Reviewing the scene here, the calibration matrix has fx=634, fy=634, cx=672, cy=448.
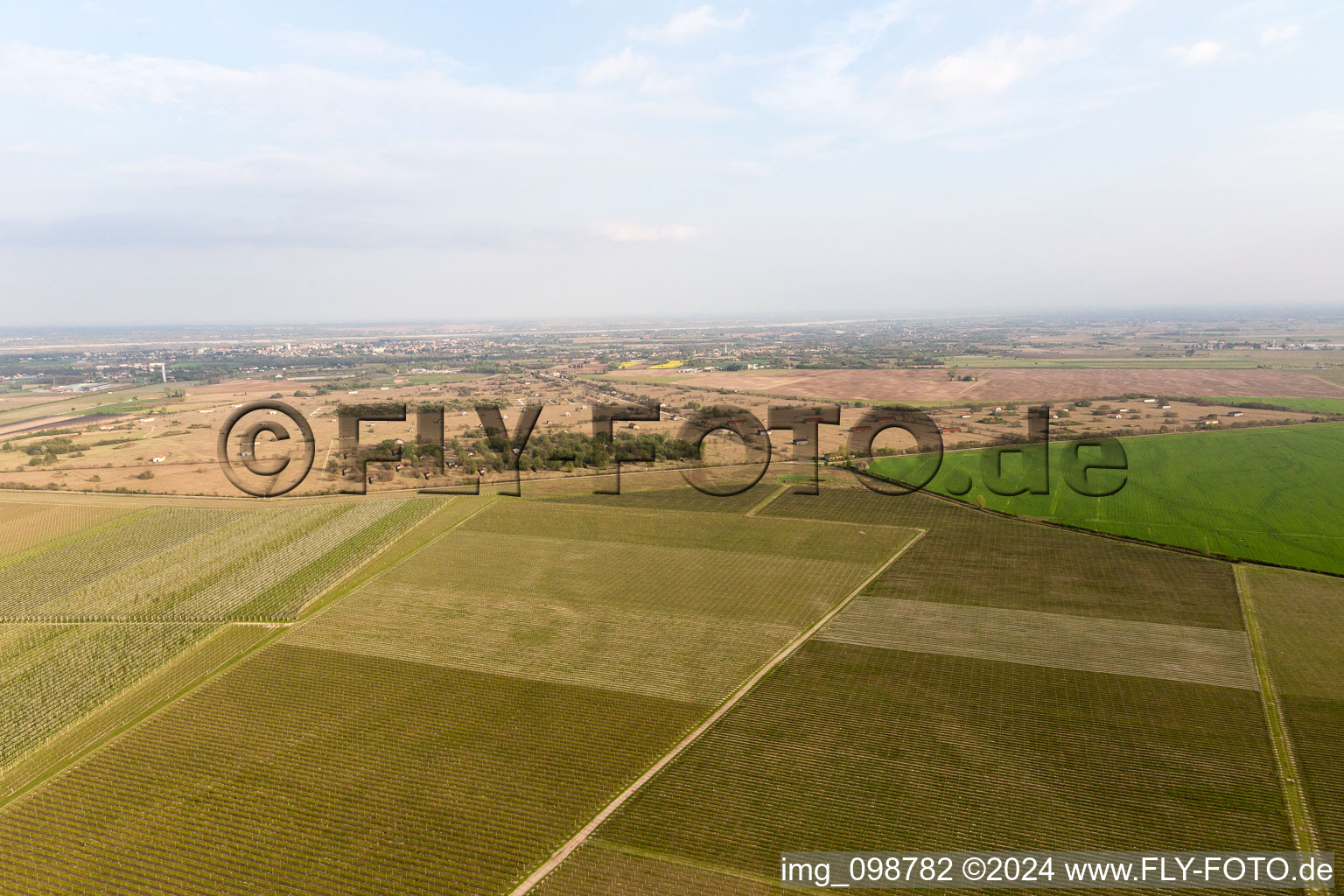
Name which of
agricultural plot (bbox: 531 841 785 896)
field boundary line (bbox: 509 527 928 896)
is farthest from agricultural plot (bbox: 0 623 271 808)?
agricultural plot (bbox: 531 841 785 896)

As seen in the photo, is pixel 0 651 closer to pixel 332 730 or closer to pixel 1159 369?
pixel 332 730

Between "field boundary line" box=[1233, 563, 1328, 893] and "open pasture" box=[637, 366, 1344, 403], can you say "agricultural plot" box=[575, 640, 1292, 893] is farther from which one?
"open pasture" box=[637, 366, 1344, 403]

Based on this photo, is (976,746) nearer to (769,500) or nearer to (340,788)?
(340,788)

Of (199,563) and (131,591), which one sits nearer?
(131,591)

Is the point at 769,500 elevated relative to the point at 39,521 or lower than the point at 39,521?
lower

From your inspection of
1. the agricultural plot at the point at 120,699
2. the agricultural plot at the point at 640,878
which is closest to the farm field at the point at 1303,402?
the agricultural plot at the point at 640,878

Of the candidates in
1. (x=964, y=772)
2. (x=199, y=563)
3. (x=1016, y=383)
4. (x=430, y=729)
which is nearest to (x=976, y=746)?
(x=964, y=772)

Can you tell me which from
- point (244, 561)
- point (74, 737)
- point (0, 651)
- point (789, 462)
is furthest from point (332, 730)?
point (789, 462)
